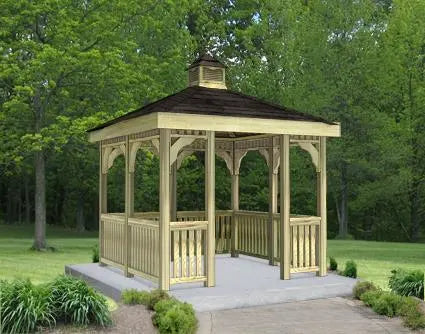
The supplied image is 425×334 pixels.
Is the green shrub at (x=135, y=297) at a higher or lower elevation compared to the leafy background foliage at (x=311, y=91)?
lower

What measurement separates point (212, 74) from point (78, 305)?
23.5 ft

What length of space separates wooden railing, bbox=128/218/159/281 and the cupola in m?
3.68

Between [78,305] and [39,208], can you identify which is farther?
[39,208]

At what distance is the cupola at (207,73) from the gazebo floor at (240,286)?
4.24m

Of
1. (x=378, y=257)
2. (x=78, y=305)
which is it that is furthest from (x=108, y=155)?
(x=378, y=257)

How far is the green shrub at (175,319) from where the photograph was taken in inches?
A: 298

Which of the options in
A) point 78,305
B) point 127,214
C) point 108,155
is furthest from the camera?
point 108,155

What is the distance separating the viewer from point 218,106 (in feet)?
36.7

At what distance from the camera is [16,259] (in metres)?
18.5

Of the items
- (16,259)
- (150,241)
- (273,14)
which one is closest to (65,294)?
(150,241)

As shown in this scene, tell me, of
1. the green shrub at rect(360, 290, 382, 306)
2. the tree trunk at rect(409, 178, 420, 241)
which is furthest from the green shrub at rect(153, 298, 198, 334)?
the tree trunk at rect(409, 178, 420, 241)

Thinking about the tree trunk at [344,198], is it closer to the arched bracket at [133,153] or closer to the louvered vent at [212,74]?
the louvered vent at [212,74]

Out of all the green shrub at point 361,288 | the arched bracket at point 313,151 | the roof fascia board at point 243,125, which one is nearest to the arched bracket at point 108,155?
the roof fascia board at point 243,125

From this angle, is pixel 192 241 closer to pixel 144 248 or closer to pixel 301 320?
pixel 144 248
